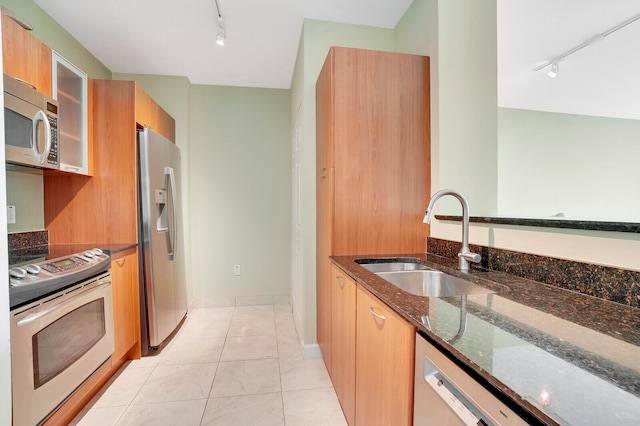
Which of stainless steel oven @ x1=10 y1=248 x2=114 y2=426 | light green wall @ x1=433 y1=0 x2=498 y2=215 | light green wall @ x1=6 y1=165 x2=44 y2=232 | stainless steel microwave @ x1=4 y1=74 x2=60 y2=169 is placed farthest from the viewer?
light green wall @ x1=6 y1=165 x2=44 y2=232

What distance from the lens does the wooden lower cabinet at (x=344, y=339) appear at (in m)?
1.40

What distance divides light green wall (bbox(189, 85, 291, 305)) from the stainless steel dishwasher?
2966mm

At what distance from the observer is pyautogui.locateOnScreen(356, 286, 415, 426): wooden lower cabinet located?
0.85 m

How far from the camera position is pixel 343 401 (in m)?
1.59

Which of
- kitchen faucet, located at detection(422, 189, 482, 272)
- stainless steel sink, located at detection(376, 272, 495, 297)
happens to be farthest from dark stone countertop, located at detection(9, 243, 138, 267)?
kitchen faucet, located at detection(422, 189, 482, 272)

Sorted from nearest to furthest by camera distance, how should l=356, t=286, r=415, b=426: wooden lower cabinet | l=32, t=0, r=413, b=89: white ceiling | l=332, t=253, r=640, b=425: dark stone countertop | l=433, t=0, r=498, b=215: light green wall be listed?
l=332, t=253, r=640, b=425: dark stone countertop, l=356, t=286, r=415, b=426: wooden lower cabinet, l=433, t=0, r=498, b=215: light green wall, l=32, t=0, r=413, b=89: white ceiling

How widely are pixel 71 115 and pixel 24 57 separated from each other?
1.49 ft

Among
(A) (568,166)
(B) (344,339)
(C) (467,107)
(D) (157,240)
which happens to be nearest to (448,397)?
(B) (344,339)

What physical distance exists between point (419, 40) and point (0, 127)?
2.18m

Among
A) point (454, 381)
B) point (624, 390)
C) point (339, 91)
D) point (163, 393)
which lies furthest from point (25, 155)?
point (624, 390)

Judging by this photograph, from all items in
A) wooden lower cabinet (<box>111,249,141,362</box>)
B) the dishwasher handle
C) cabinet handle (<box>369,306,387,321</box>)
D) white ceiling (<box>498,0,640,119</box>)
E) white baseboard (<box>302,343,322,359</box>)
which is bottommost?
white baseboard (<box>302,343,322,359</box>)

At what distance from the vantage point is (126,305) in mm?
2154

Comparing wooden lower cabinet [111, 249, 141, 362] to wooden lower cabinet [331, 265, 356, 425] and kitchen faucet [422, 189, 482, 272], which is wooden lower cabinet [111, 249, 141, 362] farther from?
kitchen faucet [422, 189, 482, 272]

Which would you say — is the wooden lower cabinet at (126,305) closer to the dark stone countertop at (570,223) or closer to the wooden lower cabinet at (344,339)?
the wooden lower cabinet at (344,339)
